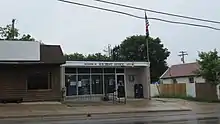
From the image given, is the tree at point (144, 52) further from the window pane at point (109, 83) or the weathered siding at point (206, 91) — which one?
the window pane at point (109, 83)

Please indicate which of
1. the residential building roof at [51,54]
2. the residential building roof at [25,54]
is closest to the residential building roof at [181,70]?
the residential building roof at [51,54]

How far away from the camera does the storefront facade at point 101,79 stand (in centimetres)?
3350

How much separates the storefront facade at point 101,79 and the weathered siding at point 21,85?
2.14 metres

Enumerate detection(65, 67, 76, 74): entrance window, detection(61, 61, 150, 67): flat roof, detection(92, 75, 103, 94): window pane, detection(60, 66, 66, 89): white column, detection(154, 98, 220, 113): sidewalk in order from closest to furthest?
detection(154, 98, 220, 113): sidewalk
detection(60, 66, 66, 89): white column
detection(61, 61, 150, 67): flat roof
detection(65, 67, 76, 74): entrance window
detection(92, 75, 103, 94): window pane

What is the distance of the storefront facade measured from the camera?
33500 mm

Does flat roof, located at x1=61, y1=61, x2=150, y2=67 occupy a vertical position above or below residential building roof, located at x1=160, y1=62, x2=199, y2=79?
below

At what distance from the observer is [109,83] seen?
35.6 metres

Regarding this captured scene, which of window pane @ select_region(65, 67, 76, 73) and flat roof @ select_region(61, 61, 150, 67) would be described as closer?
flat roof @ select_region(61, 61, 150, 67)

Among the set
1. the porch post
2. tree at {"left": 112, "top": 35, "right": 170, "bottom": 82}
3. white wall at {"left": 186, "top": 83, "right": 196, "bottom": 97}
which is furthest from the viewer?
tree at {"left": 112, "top": 35, "right": 170, "bottom": 82}

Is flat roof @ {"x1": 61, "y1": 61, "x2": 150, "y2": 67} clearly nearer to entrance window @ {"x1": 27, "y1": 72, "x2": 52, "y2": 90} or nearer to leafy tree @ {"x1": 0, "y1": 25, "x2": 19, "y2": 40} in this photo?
entrance window @ {"x1": 27, "y1": 72, "x2": 52, "y2": 90}

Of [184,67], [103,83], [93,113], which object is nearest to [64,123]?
[93,113]

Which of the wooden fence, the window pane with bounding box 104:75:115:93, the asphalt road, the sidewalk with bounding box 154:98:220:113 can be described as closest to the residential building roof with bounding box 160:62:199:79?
the wooden fence

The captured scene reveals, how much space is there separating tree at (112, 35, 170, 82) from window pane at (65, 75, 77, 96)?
164ft

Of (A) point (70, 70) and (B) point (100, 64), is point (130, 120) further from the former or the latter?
(A) point (70, 70)
